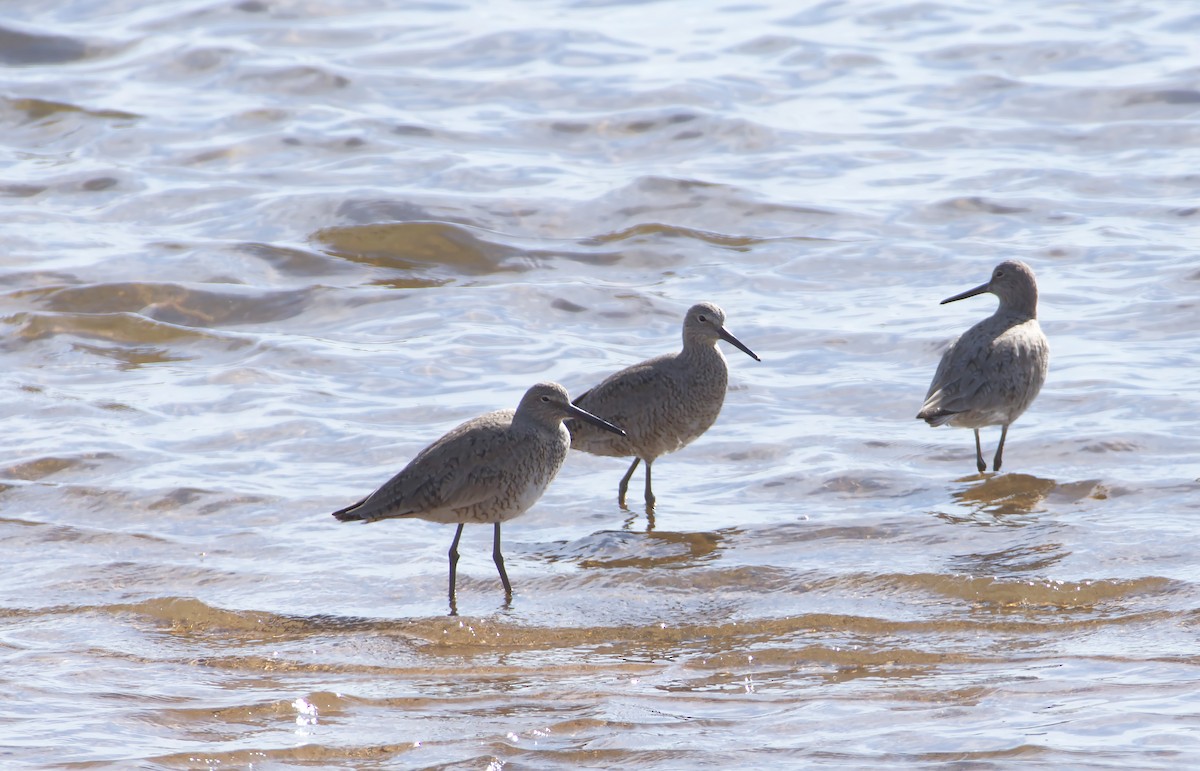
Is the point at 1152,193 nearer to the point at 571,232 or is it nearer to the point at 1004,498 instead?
the point at 571,232

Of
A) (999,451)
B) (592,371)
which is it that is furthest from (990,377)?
(592,371)

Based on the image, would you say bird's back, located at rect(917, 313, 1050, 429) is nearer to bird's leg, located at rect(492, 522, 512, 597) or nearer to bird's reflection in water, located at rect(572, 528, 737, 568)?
bird's reflection in water, located at rect(572, 528, 737, 568)

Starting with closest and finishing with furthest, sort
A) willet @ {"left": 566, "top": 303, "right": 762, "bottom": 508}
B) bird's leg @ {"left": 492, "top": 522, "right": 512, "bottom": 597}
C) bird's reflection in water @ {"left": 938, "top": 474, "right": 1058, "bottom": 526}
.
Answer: bird's leg @ {"left": 492, "top": 522, "right": 512, "bottom": 597}
bird's reflection in water @ {"left": 938, "top": 474, "right": 1058, "bottom": 526}
willet @ {"left": 566, "top": 303, "right": 762, "bottom": 508}

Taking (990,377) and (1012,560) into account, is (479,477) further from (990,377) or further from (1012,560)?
(990,377)

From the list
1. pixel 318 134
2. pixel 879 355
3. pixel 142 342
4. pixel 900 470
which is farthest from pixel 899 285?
pixel 318 134

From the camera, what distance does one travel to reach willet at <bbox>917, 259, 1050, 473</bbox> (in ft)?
30.4

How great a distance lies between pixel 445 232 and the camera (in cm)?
1388

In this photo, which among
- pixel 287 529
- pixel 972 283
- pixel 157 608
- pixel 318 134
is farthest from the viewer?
pixel 318 134

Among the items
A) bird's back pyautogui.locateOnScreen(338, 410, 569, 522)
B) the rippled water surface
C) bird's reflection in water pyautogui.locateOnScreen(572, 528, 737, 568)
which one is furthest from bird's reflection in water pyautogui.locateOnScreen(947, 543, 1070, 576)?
bird's back pyautogui.locateOnScreen(338, 410, 569, 522)

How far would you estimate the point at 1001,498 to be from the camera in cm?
878

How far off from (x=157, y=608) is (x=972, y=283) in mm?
7310

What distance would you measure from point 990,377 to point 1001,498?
0.92 m

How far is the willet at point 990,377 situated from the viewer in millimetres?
9266

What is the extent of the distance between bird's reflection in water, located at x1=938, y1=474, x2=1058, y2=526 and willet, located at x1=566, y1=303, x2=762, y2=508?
149 centimetres
